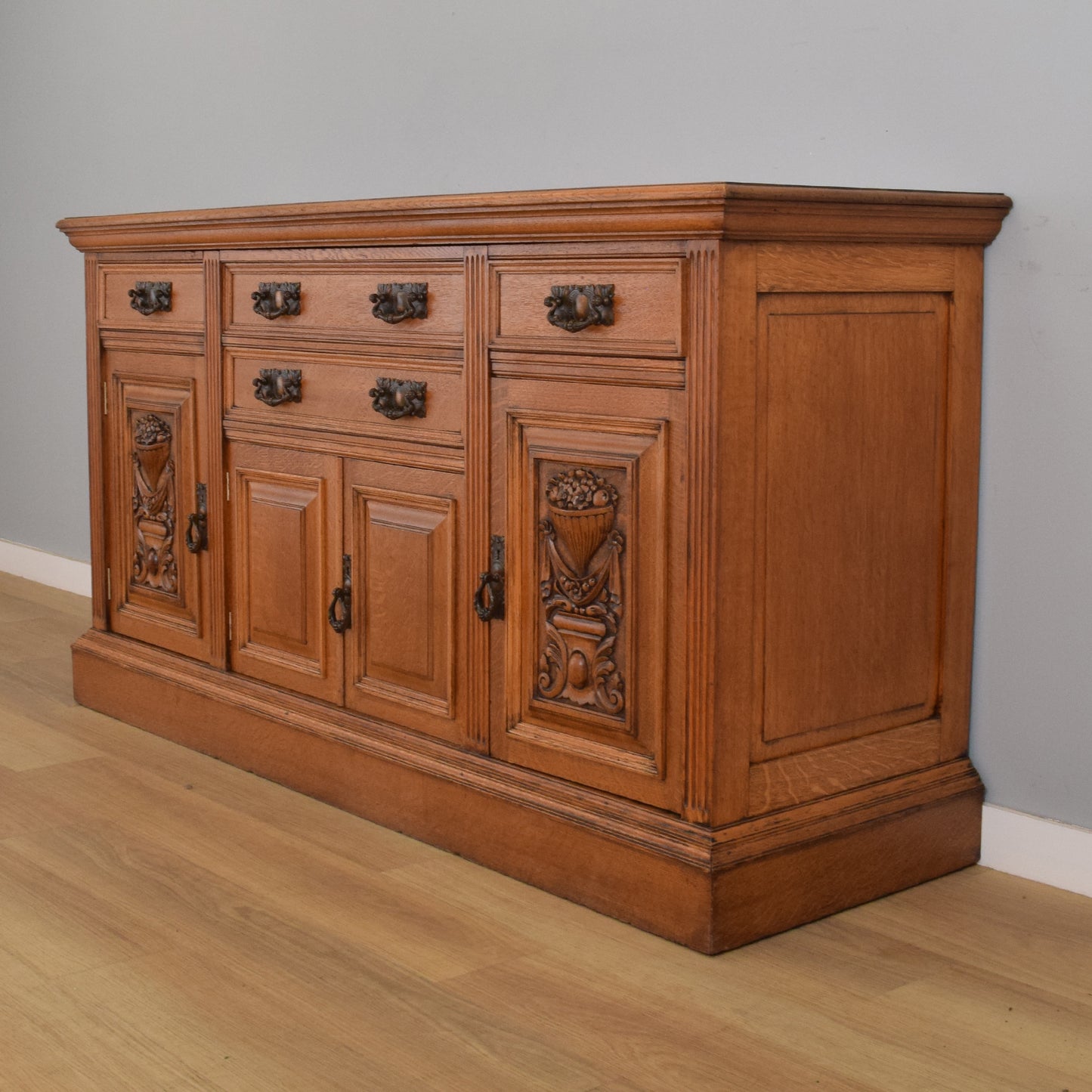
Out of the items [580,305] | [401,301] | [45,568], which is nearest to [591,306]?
[580,305]

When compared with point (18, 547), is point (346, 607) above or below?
above

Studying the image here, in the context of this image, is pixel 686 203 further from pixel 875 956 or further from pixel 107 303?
pixel 107 303

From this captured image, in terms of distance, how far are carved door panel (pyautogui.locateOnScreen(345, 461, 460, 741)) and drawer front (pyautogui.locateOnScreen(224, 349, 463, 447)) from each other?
68 mm

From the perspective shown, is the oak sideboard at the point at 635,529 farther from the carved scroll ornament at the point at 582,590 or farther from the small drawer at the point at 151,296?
the small drawer at the point at 151,296

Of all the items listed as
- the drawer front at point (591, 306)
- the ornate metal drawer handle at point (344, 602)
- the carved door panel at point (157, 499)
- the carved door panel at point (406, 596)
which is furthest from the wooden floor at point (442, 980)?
the drawer front at point (591, 306)

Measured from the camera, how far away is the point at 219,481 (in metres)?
2.75

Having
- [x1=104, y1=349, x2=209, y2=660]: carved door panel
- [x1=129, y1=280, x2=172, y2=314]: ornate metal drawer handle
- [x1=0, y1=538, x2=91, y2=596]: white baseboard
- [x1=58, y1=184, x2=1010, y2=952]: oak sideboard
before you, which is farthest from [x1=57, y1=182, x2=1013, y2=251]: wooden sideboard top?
[x1=0, y1=538, x2=91, y2=596]: white baseboard

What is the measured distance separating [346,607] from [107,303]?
3.14 feet

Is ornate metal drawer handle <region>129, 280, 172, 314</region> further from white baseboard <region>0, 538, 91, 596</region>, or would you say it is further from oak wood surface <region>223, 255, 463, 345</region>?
white baseboard <region>0, 538, 91, 596</region>

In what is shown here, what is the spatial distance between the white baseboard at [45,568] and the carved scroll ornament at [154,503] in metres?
1.30

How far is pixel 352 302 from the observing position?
2426mm

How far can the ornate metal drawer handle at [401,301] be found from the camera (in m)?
2.28

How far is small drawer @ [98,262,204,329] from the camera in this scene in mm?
2779

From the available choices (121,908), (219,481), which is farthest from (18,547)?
(121,908)
